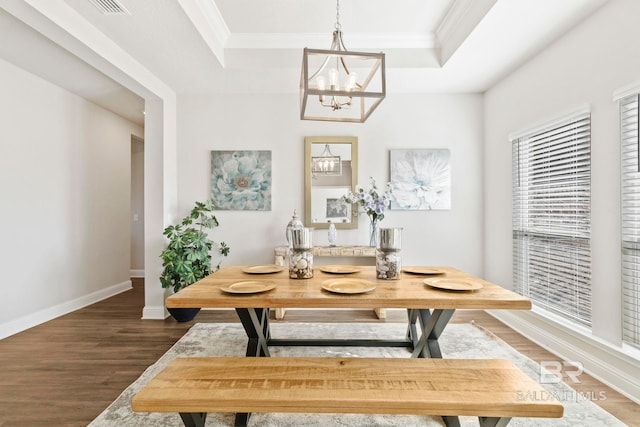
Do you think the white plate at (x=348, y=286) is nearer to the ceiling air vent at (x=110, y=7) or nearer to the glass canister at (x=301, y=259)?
the glass canister at (x=301, y=259)

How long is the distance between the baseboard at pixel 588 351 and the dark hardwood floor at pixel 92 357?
77 millimetres

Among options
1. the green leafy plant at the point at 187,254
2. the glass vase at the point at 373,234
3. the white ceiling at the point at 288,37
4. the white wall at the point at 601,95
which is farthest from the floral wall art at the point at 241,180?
the white wall at the point at 601,95

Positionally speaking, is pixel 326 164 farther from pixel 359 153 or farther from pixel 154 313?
pixel 154 313

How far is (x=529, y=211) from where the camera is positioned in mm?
3197

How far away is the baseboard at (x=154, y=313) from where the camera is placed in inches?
142

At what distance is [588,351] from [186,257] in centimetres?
353

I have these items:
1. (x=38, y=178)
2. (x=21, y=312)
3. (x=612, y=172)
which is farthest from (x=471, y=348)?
(x=38, y=178)

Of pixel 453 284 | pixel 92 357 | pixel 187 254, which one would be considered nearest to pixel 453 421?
pixel 453 284

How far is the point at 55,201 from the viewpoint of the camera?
375cm

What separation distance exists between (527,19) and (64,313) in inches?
208

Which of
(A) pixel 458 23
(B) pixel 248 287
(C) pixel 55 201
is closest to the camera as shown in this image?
(B) pixel 248 287

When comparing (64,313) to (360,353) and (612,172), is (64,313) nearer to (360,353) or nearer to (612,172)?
(360,353)

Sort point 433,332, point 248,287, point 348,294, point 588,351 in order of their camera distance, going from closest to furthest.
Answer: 1. point 348,294
2. point 248,287
3. point 433,332
4. point 588,351

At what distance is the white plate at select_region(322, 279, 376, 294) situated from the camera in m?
1.67
